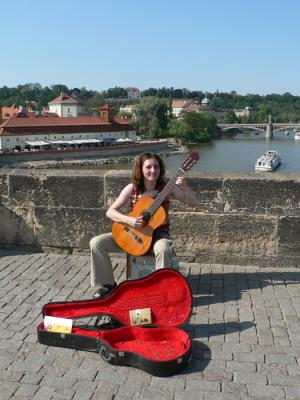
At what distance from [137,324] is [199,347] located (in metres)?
0.44

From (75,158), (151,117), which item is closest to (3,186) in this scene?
(75,158)

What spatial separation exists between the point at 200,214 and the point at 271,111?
163076 millimetres

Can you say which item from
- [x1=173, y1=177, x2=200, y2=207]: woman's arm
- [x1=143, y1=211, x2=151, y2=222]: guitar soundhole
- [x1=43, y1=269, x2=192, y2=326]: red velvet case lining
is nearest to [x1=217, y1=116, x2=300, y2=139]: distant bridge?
[x1=173, y1=177, x2=200, y2=207]: woman's arm

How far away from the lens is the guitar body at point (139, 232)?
3912 mm

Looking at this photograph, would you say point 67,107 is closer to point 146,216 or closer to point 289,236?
point 289,236

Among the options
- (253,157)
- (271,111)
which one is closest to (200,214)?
(253,157)

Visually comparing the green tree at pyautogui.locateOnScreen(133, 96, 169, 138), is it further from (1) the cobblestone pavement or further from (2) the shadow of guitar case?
(2) the shadow of guitar case

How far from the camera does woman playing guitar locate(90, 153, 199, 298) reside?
12.8ft

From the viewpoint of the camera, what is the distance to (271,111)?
161 meters

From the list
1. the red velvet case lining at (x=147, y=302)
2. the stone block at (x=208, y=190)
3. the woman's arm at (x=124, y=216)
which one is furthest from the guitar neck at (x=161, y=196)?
the stone block at (x=208, y=190)

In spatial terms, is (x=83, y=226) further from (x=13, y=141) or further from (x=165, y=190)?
(x=13, y=141)

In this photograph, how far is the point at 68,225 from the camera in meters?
5.40

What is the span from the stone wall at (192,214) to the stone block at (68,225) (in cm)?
A: 1

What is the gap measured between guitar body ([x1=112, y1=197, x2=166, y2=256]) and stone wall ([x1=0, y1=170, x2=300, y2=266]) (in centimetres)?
114
